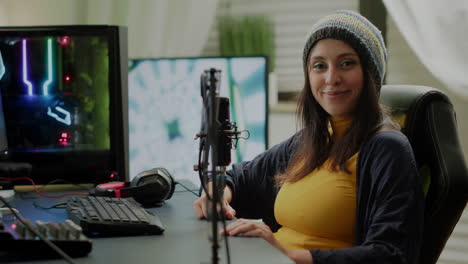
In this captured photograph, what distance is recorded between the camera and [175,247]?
1188 mm

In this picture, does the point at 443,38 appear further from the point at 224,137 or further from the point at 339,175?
the point at 224,137

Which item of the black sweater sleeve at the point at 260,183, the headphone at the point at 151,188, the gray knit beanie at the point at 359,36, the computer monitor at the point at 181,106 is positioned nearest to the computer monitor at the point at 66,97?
the headphone at the point at 151,188

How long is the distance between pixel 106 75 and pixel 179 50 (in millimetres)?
1052

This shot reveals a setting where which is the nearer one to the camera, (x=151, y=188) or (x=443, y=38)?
(x=151, y=188)

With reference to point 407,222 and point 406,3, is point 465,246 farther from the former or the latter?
point 407,222

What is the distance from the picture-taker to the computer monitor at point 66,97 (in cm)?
187

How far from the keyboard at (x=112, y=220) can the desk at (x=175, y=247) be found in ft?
0.06

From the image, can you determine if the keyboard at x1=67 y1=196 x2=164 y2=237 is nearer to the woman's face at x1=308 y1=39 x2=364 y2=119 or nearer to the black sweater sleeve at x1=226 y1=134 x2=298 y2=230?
the black sweater sleeve at x1=226 y1=134 x2=298 y2=230

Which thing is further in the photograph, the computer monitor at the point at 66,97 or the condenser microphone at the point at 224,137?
the computer monitor at the point at 66,97

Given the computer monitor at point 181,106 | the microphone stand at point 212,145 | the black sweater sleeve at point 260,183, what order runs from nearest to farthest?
the microphone stand at point 212,145 → the black sweater sleeve at point 260,183 → the computer monitor at point 181,106

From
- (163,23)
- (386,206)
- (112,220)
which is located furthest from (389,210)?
(163,23)

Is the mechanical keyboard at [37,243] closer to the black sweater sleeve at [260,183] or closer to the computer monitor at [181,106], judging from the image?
the black sweater sleeve at [260,183]

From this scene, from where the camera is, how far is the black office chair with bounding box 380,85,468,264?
4.54 ft

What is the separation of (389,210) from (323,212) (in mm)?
215
